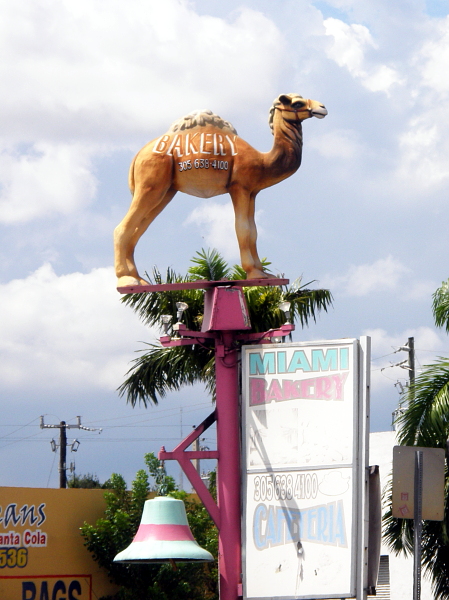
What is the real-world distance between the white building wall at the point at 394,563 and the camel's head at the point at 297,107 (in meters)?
11.2

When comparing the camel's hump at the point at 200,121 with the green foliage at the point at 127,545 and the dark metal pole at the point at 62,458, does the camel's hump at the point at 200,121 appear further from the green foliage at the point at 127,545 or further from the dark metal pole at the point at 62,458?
the dark metal pole at the point at 62,458

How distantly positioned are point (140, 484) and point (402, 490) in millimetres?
9802

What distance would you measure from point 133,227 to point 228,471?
13.4 feet

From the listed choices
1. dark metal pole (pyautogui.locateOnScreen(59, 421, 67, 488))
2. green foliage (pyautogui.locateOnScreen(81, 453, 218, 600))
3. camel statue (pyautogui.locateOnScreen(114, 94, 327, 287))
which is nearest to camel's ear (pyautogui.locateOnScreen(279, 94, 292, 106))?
camel statue (pyautogui.locateOnScreen(114, 94, 327, 287))

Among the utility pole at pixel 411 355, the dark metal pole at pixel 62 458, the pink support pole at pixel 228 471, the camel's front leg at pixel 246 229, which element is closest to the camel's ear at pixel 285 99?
the camel's front leg at pixel 246 229

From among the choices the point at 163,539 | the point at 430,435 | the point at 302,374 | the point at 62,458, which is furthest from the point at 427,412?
the point at 62,458

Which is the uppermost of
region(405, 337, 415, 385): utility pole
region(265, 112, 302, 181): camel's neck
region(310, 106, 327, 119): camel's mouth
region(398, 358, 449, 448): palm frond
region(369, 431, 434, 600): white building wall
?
region(310, 106, 327, 119): camel's mouth

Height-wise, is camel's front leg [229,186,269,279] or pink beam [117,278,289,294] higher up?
camel's front leg [229,186,269,279]

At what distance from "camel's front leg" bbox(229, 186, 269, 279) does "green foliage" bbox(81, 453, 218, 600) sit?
244 inches

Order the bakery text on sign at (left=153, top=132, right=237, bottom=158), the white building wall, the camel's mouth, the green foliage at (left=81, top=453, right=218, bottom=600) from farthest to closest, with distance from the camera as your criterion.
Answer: the white building wall < the green foliage at (left=81, top=453, right=218, bottom=600) < the camel's mouth < the bakery text on sign at (left=153, top=132, right=237, bottom=158)

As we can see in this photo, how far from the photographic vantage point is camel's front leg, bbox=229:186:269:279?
50.4 feet

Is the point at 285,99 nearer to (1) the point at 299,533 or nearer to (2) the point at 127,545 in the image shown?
(1) the point at 299,533

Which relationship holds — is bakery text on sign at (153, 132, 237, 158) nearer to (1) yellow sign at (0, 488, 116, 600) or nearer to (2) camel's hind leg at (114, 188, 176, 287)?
(2) camel's hind leg at (114, 188, 176, 287)

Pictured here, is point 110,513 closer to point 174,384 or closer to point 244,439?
point 174,384
